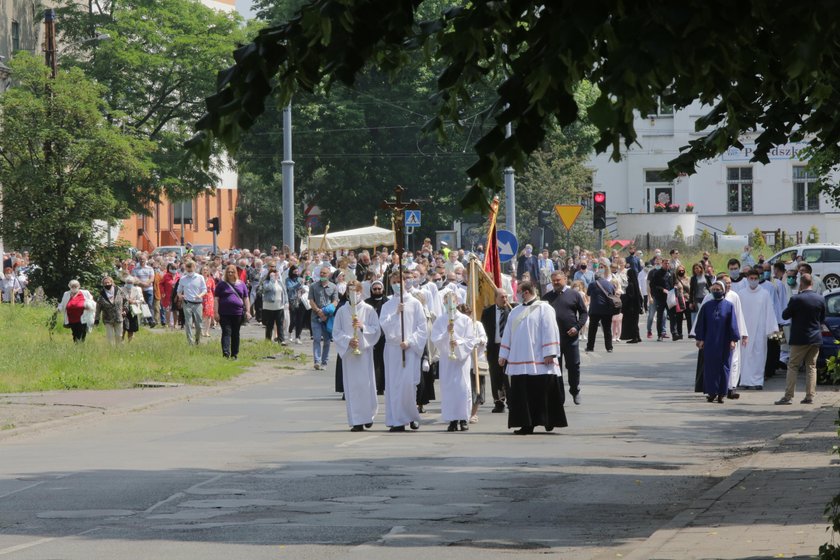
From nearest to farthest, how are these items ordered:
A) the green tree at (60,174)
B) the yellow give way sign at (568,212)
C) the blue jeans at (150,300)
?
the green tree at (60,174) → the yellow give way sign at (568,212) → the blue jeans at (150,300)

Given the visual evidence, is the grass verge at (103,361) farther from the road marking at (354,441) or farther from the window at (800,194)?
the window at (800,194)

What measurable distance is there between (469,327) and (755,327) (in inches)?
301

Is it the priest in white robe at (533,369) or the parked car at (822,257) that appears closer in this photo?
the priest in white robe at (533,369)

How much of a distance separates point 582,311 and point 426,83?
43.2 metres

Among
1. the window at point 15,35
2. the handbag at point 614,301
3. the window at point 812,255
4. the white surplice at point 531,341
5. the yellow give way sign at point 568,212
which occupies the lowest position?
the white surplice at point 531,341

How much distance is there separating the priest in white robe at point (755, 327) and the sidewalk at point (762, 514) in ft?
30.2

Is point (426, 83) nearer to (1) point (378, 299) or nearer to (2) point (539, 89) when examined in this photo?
(1) point (378, 299)

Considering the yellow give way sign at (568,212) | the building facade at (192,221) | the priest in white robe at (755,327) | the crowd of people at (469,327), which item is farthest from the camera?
the building facade at (192,221)

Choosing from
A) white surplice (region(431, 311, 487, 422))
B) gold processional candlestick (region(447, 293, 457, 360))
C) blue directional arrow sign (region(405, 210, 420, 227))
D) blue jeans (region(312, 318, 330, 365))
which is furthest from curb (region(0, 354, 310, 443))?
blue directional arrow sign (region(405, 210, 420, 227))

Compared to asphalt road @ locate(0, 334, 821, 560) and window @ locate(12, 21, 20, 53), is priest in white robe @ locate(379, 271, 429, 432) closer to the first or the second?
asphalt road @ locate(0, 334, 821, 560)

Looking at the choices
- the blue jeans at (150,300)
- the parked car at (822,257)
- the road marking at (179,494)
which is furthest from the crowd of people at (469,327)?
the parked car at (822,257)

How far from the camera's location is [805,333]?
2167cm

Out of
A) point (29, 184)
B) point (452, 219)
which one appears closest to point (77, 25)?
point (452, 219)

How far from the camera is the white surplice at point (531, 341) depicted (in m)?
18.5
